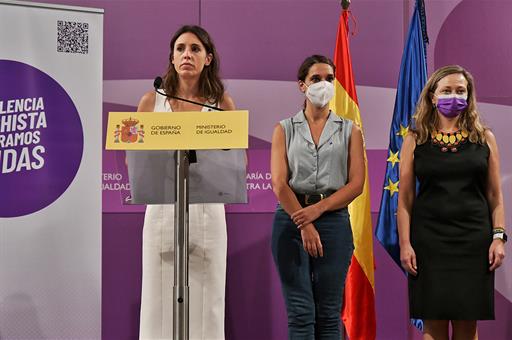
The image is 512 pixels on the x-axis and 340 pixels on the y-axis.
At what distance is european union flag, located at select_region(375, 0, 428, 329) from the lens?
11.6 feet

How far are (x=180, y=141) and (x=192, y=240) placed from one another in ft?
3.23

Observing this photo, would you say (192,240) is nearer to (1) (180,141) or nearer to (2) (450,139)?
(1) (180,141)

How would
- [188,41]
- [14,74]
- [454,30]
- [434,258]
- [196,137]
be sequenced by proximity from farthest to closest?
1. [454,30]
2. [14,74]
3. [188,41]
4. [434,258]
5. [196,137]

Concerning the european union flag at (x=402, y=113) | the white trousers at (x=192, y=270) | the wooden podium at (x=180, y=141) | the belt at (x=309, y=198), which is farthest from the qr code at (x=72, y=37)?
the european union flag at (x=402, y=113)

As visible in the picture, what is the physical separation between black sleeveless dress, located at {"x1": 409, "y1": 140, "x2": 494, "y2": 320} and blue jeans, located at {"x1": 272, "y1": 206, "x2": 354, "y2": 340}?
1.17ft

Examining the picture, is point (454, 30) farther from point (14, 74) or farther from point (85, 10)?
point (14, 74)

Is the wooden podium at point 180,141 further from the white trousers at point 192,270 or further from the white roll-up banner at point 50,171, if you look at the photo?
the white roll-up banner at point 50,171

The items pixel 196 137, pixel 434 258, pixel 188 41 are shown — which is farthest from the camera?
pixel 188 41

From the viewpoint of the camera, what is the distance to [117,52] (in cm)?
414

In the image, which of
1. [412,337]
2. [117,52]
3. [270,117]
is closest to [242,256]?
[270,117]

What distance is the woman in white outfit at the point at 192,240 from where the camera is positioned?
10.6 feet

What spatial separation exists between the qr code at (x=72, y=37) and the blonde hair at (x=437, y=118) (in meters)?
1.99

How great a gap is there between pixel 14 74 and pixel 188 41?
3.89 feet

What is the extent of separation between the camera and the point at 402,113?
3.71m
